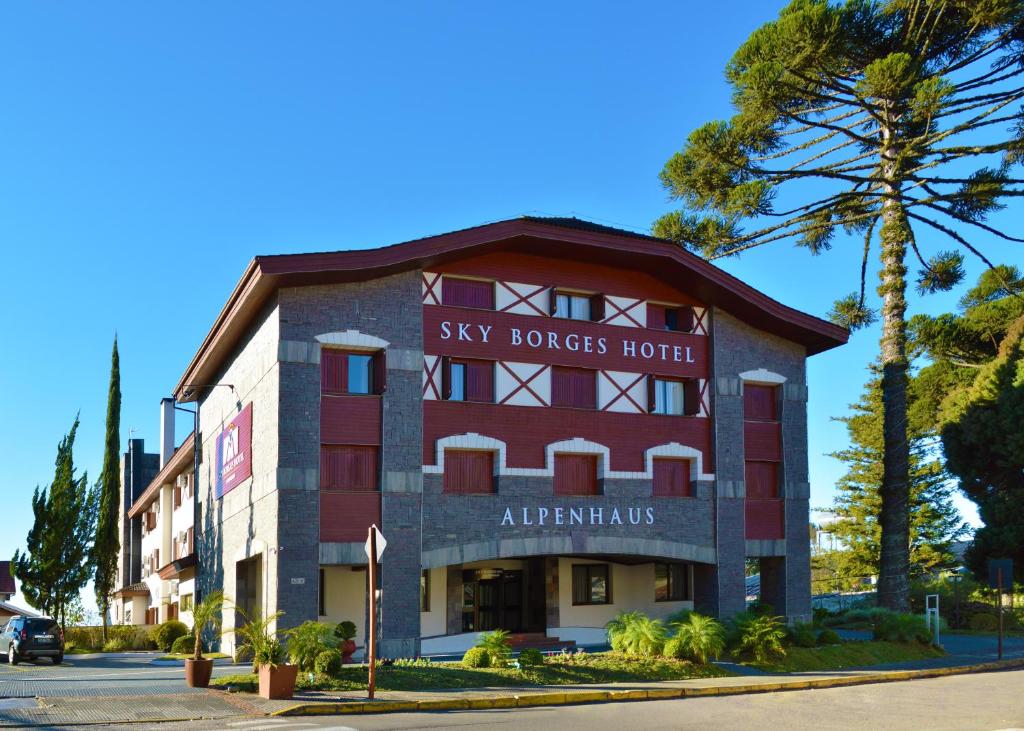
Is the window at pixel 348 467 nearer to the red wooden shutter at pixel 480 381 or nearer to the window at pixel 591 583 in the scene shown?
the red wooden shutter at pixel 480 381

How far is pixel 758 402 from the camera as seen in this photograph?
121ft

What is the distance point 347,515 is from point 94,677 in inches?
286

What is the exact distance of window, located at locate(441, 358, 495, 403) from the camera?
31.7 m

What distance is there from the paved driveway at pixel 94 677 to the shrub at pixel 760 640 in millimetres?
12434

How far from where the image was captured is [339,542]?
2930cm

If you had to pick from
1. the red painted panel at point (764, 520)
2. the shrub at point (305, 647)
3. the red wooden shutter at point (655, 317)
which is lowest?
the shrub at point (305, 647)

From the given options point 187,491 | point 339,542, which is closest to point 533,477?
point 339,542

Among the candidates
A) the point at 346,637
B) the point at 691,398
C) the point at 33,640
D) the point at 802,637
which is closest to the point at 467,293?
Result: the point at 691,398

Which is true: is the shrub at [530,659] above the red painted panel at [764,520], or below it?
below

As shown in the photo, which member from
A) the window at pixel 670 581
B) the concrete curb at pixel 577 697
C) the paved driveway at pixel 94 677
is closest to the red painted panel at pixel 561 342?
the window at pixel 670 581

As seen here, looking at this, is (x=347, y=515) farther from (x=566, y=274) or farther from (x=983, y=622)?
(x=983, y=622)

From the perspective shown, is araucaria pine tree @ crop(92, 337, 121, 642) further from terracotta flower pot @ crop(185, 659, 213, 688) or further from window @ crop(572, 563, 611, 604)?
terracotta flower pot @ crop(185, 659, 213, 688)

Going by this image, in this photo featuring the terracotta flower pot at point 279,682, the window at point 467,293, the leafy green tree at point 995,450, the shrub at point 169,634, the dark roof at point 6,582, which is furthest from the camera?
the dark roof at point 6,582

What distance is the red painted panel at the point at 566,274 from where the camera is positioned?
32500mm
